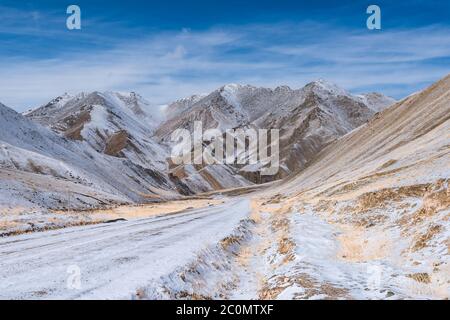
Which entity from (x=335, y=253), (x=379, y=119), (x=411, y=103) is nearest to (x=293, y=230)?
(x=335, y=253)

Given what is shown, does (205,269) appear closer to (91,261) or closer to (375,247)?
(91,261)

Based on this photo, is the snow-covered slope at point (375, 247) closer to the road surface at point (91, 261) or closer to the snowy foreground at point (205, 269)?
the snowy foreground at point (205, 269)

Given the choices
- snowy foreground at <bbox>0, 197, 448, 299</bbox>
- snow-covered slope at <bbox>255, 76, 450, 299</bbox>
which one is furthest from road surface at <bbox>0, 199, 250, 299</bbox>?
snow-covered slope at <bbox>255, 76, 450, 299</bbox>

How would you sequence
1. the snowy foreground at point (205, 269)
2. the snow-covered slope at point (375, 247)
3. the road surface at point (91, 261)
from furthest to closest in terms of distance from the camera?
the snow-covered slope at point (375, 247)
the snowy foreground at point (205, 269)
the road surface at point (91, 261)

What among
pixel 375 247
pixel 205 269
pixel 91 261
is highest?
pixel 91 261

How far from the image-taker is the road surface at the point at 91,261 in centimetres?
1159

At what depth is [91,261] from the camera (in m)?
15.6

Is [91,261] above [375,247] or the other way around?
above

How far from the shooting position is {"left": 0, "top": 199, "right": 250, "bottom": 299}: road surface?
456 inches

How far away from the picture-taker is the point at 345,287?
12.3 metres

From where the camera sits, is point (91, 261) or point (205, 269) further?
point (205, 269)

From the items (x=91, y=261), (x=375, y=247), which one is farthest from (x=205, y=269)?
(x=375, y=247)

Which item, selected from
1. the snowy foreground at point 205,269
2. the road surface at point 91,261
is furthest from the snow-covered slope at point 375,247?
the road surface at point 91,261

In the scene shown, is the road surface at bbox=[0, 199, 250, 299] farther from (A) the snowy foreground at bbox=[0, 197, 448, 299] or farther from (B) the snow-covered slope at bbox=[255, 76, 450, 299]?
(B) the snow-covered slope at bbox=[255, 76, 450, 299]
